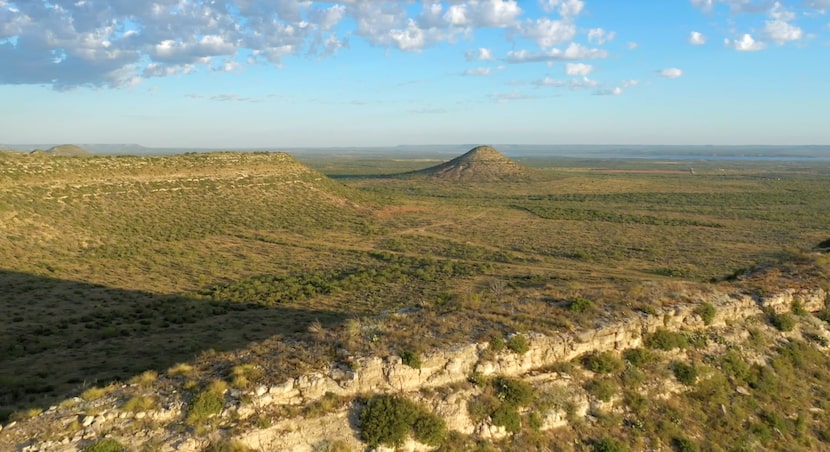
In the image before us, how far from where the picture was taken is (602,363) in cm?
1347

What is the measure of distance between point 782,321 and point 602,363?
7627mm

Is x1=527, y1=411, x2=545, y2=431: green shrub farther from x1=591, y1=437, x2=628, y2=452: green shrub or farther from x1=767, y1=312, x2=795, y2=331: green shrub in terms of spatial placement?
x1=767, y1=312, x2=795, y2=331: green shrub

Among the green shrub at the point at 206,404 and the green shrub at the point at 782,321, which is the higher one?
the green shrub at the point at 206,404

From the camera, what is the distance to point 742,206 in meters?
89.9

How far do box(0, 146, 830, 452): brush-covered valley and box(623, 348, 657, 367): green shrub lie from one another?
2.2 inches

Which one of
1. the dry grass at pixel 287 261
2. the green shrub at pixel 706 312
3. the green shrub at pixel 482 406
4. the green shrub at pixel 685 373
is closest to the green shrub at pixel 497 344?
the dry grass at pixel 287 261

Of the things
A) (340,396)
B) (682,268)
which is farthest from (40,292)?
(682,268)

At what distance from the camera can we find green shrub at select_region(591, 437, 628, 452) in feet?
37.5

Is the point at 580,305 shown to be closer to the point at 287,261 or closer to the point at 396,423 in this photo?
the point at 396,423

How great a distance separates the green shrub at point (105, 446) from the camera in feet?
30.6

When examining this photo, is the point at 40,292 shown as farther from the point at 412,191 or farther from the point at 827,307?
the point at 412,191

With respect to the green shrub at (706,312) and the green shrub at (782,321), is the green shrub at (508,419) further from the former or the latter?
the green shrub at (782,321)

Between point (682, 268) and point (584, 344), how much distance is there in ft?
113

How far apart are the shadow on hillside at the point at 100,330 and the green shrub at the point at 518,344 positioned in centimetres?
609
